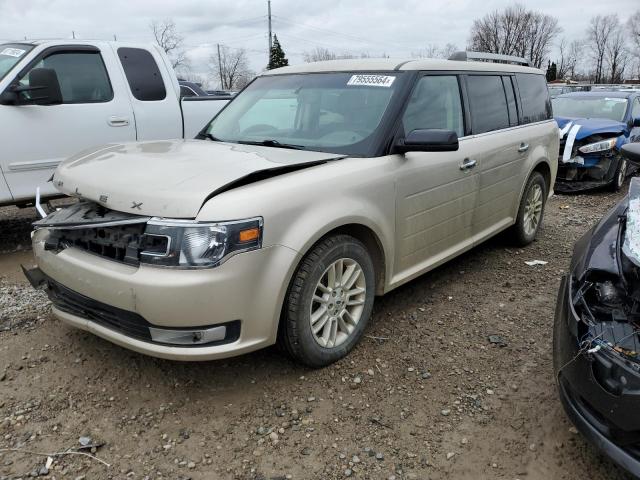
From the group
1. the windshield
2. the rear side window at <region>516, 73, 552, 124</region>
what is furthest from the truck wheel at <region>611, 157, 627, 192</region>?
the windshield

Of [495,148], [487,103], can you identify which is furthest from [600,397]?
[487,103]

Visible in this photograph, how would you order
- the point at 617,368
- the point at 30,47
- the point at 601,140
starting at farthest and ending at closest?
1. the point at 601,140
2. the point at 30,47
3. the point at 617,368

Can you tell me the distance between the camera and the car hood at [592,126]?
8.40 meters

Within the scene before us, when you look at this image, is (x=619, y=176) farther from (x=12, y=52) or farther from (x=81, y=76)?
(x=12, y=52)

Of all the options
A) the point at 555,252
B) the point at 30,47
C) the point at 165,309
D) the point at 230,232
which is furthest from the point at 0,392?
the point at 555,252

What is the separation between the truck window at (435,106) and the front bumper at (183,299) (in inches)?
59.0

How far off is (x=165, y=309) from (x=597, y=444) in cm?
192

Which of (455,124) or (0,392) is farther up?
(455,124)

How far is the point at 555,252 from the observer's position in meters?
5.39

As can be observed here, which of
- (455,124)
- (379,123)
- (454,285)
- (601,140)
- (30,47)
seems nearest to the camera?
(379,123)

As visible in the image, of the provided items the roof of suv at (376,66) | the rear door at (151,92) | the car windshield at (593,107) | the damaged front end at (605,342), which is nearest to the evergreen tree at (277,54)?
the car windshield at (593,107)

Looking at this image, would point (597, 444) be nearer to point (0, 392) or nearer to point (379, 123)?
point (379, 123)

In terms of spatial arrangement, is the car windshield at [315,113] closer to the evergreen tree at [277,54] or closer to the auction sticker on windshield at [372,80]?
the auction sticker on windshield at [372,80]

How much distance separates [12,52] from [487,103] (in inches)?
179
